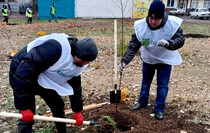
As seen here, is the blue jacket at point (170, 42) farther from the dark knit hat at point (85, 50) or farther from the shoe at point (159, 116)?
the dark knit hat at point (85, 50)

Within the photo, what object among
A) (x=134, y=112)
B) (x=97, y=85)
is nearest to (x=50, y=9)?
(x=97, y=85)

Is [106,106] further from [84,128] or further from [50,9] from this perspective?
[50,9]

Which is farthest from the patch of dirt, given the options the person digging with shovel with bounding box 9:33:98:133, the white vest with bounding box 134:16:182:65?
the person digging with shovel with bounding box 9:33:98:133

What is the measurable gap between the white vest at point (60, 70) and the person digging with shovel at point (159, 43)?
3.59 ft

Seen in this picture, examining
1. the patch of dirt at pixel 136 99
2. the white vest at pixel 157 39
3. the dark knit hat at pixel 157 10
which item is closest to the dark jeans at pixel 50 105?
the patch of dirt at pixel 136 99

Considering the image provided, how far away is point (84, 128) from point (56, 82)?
1035 millimetres

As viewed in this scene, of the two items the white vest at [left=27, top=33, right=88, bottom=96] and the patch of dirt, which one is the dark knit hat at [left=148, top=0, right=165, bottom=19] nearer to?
the white vest at [left=27, top=33, right=88, bottom=96]

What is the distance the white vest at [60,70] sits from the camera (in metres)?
1.83

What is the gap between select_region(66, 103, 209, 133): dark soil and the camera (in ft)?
8.88

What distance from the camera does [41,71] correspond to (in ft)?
6.10

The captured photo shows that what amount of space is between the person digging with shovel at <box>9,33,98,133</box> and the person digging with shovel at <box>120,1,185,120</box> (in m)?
1.05

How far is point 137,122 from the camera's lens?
286 cm

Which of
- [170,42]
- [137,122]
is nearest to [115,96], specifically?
[137,122]

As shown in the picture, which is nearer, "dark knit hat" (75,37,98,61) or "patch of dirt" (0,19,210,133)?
"dark knit hat" (75,37,98,61)
